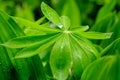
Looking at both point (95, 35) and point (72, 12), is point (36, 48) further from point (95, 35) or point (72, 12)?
point (72, 12)

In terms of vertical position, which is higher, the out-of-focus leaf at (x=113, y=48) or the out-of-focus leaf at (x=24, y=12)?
the out-of-focus leaf at (x=24, y=12)

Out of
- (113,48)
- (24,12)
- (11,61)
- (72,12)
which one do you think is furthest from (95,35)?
(24,12)

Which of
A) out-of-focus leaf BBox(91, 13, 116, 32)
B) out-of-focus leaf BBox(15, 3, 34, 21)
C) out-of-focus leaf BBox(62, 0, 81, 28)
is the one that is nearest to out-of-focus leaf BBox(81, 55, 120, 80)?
out-of-focus leaf BBox(91, 13, 116, 32)

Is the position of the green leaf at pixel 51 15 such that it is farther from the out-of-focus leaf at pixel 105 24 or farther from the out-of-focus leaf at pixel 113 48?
the out-of-focus leaf at pixel 105 24

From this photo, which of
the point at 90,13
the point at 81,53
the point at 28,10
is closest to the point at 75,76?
the point at 81,53

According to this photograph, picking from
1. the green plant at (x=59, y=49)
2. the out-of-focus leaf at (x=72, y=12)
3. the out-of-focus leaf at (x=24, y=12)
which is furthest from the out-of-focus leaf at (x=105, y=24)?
the out-of-focus leaf at (x=24, y=12)

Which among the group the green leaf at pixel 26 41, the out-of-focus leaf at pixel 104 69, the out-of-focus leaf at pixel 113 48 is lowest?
the out-of-focus leaf at pixel 104 69

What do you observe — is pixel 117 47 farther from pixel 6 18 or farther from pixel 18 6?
pixel 18 6
